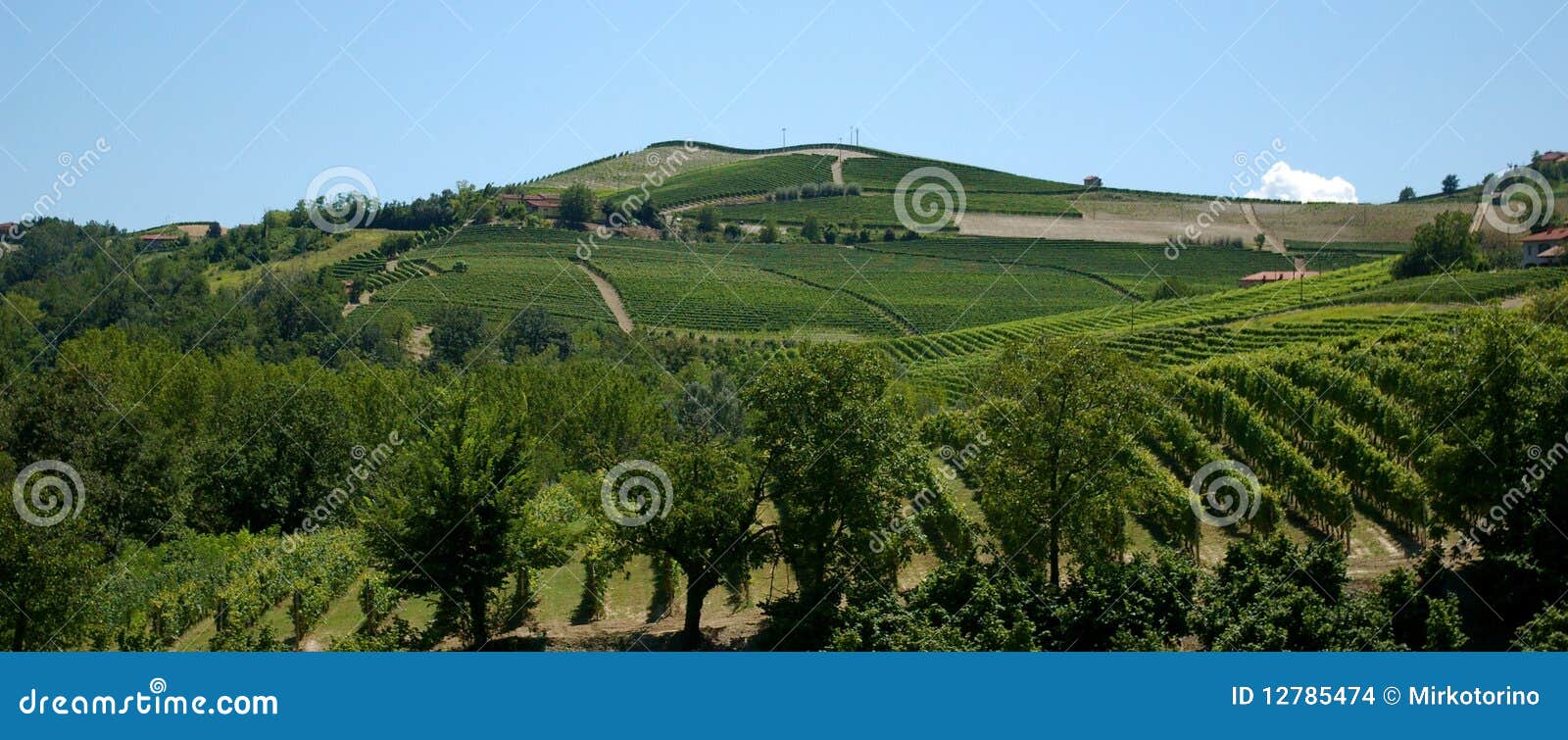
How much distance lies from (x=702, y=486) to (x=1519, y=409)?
55.9ft

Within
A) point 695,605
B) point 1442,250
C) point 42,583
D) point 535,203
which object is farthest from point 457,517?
point 535,203

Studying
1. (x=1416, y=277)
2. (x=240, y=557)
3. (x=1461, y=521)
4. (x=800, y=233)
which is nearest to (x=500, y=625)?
(x=240, y=557)

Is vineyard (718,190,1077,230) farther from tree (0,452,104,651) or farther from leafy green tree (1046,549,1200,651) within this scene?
tree (0,452,104,651)

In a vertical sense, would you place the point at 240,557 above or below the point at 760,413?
below

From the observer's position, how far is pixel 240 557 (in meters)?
35.9

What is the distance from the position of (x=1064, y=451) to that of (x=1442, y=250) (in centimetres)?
6781

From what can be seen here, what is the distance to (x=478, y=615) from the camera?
84.6 feet

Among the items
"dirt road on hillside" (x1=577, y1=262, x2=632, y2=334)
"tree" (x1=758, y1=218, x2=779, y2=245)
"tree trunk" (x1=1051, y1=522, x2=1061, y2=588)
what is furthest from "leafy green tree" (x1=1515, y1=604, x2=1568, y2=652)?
"tree" (x1=758, y1=218, x2=779, y2=245)

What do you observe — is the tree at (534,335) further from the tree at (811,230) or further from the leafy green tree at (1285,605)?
the leafy green tree at (1285,605)

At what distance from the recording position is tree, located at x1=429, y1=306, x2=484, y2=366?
103 metres

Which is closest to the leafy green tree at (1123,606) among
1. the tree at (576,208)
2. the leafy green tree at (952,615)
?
the leafy green tree at (952,615)

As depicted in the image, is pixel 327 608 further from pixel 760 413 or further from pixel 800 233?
pixel 800 233

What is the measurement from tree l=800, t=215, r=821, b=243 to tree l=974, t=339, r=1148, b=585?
407ft

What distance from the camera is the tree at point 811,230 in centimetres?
15062
